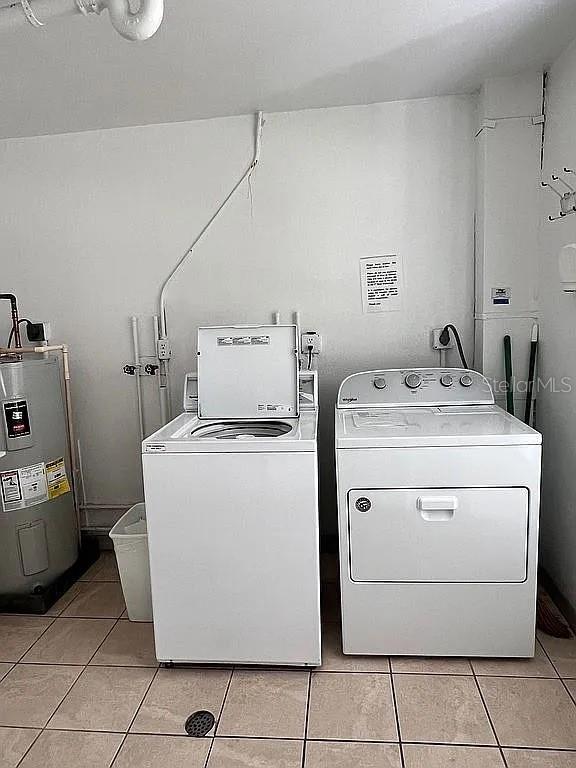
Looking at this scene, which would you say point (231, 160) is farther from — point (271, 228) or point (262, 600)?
point (262, 600)

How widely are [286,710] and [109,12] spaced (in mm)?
2129

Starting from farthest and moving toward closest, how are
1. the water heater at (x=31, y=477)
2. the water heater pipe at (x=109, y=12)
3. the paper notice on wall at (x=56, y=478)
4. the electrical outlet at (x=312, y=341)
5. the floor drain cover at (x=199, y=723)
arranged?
1. the electrical outlet at (x=312, y=341)
2. the paper notice on wall at (x=56, y=478)
3. the water heater at (x=31, y=477)
4. the floor drain cover at (x=199, y=723)
5. the water heater pipe at (x=109, y=12)

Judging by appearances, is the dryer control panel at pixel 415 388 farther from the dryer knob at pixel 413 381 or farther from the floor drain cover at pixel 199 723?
the floor drain cover at pixel 199 723

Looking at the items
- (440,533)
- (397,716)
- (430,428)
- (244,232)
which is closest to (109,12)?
(244,232)

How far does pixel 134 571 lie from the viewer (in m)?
A: 2.47

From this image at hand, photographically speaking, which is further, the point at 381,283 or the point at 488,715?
the point at 381,283

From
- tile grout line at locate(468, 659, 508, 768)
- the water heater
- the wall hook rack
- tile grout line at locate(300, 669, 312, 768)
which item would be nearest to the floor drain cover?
tile grout line at locate(300, 669, 312, 768)

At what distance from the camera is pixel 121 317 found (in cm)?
305

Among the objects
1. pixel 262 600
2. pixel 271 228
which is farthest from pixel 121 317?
pixel 262 600

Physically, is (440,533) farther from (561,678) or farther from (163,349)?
(163,349)

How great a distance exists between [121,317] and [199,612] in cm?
158

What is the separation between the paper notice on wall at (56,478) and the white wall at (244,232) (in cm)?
40

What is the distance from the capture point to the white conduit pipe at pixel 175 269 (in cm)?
286

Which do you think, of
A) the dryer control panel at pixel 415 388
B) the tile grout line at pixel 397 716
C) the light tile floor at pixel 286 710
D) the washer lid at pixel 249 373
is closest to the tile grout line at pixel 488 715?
the light tile floor at pixel 286 710
